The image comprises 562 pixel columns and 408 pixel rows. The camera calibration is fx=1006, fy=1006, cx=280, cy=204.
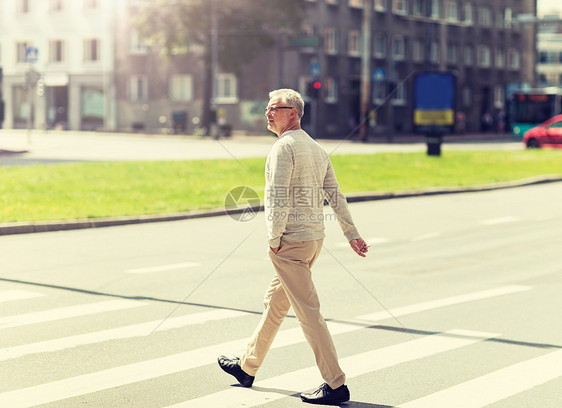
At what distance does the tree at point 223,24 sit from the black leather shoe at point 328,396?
1856 inches

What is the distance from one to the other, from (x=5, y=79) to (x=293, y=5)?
74.4 feet

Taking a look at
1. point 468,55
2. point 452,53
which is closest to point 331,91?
point 452,53

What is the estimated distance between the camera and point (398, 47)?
211ft

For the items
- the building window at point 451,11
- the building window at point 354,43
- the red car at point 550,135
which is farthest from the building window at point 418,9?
the red car at point 550,135

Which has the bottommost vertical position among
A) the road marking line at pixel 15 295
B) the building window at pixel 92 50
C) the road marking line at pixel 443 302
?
the road marking line at pixel 443 302

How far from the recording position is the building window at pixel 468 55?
231 feet

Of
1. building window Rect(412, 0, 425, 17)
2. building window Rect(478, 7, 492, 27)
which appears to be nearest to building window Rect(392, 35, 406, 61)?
building window Rect(412, 0, 425, 17)

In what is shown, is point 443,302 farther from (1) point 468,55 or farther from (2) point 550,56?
(2) point 550,56

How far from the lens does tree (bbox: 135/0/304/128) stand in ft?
172

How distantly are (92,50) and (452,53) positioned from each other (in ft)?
79.6

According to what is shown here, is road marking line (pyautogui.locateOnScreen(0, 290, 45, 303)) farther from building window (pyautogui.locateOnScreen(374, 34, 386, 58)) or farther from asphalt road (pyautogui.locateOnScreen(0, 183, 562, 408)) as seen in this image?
building window (pyautogui.locateOnScreen(374, 34, 386, 58))

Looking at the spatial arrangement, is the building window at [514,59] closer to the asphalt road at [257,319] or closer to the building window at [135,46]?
the building window at [135,46]

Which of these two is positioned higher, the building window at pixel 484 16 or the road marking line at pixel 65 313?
the building window at pixel 484 16

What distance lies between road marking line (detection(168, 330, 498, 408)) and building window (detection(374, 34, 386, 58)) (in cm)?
5568
